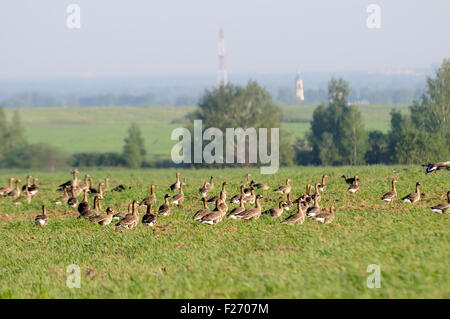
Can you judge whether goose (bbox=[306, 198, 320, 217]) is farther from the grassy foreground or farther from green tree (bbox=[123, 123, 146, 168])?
green tree (bbox=[123, 123, 146, 168])

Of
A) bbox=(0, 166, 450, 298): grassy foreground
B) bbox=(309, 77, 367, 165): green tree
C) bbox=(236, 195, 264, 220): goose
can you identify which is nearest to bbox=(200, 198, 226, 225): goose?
bbox=(0, 166, 450, 298): grassy foreground

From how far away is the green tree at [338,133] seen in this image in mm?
93250

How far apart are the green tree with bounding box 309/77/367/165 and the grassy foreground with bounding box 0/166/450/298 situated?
65.8m

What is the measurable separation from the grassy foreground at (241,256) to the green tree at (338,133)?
65846 mm

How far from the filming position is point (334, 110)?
330 ft

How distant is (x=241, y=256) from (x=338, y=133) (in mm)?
81876

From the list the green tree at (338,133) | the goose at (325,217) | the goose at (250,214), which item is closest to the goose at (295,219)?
the goose at (325,217)

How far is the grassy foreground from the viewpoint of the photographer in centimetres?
1456

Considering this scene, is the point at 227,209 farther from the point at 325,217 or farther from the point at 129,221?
the point at 325,217

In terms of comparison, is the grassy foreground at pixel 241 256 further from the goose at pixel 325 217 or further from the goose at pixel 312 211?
the goose at pixel 312 211

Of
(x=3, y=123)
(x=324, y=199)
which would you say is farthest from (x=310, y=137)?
(x=324, y=199)

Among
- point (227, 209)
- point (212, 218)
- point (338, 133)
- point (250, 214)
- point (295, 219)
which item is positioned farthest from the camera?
point (338, 133)

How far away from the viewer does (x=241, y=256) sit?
1769 cm

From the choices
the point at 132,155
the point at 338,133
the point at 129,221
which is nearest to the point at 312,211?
the point at 129,221
